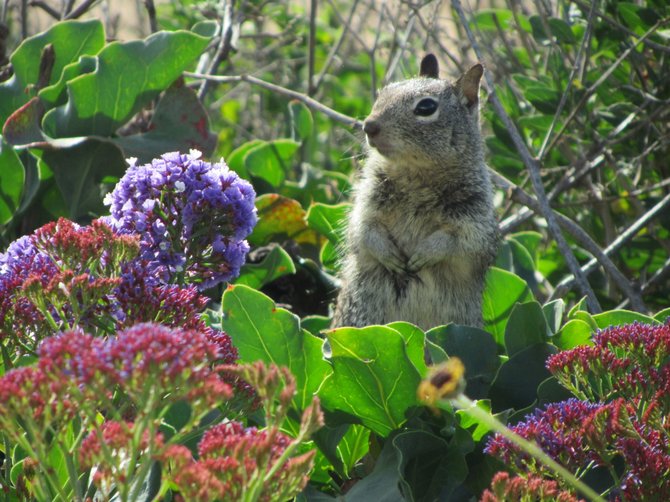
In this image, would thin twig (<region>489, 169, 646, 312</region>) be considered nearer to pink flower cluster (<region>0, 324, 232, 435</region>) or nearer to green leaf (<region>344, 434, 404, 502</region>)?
green leaf (<region>344, 434, 404, 502</region>)

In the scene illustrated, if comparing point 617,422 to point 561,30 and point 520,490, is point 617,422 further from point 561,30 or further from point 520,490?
point 561,30

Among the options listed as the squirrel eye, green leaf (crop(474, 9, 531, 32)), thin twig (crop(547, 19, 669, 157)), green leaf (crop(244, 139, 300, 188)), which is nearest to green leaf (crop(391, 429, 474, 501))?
the squirrel eye

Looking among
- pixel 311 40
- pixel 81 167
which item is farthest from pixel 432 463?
pixel 311 40

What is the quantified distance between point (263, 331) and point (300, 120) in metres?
2.38

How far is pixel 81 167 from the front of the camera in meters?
4.11

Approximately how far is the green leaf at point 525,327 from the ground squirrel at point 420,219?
71cm

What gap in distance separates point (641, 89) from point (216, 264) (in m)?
2.82

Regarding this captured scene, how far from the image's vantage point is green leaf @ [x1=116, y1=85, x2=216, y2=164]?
14.3 feet

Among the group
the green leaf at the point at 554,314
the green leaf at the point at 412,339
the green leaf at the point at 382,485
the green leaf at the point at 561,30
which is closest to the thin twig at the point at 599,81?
the green leaf at the point at 561,30

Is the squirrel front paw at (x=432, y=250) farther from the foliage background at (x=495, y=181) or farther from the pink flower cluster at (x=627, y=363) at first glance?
the pink flower cluster at (x=627, y=363)

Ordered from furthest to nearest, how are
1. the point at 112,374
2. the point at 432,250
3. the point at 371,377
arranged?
the point at 432,250 → the point at 371,377 → the point at 112,374

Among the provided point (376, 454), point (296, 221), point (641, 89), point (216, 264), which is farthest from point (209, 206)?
point (641, 89)

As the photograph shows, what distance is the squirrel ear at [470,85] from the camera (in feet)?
14.4

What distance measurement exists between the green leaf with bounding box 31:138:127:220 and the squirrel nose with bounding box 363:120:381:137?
1048 mm
